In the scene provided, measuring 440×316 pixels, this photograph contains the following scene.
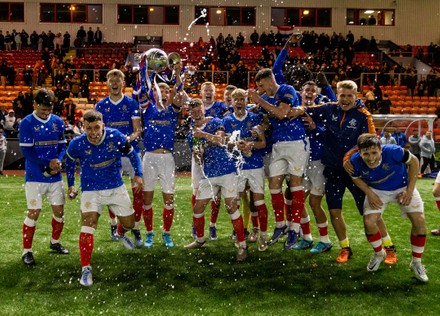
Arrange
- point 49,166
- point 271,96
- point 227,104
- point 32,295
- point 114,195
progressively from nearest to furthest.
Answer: point 32,295 → point 114,195 → point 49,166 → point 271,96 → point 227,104

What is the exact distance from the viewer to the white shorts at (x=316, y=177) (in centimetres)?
668

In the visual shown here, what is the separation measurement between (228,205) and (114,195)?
1.34 metres

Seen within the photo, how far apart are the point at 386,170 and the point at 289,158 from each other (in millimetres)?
1291

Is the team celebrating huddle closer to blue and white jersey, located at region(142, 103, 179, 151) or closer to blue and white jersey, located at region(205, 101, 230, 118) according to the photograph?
blue and white jersey, located at region(142, 103, 179, 151)

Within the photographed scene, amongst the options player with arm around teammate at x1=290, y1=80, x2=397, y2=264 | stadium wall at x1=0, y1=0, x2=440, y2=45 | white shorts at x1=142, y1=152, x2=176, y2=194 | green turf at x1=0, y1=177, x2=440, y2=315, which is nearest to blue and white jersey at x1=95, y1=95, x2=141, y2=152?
white shorts at x1=142, y1=152, x2=176, y2=194

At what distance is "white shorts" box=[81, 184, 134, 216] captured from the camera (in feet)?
18.8

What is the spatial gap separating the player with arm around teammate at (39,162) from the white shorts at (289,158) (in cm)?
247

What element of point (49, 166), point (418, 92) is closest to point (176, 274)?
point (49, 166)

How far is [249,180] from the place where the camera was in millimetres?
6652

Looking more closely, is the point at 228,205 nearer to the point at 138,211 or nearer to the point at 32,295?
the point at 138,211

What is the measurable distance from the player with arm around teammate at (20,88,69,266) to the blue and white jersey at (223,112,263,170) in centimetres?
198

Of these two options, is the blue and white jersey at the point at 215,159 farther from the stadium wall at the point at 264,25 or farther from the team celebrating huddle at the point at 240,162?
the stadium wall at the point at 264,25

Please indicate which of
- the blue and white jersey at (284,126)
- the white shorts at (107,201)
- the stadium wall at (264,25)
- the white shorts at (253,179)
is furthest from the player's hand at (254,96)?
the stadium wall at (264,25)

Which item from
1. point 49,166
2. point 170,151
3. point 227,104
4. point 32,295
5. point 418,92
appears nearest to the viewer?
point 32,295
